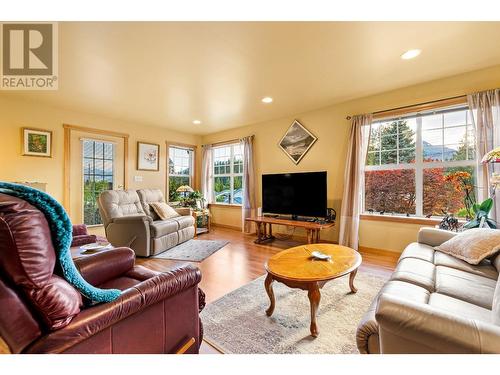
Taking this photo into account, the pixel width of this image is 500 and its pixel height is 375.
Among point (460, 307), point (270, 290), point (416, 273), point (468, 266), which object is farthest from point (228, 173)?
point (460, 307)

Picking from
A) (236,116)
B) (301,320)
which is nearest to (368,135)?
(236,116)

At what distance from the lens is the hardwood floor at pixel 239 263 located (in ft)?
7.93

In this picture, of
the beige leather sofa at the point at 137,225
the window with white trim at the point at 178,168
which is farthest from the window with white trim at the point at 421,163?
the window with white trim at the point at 178,168

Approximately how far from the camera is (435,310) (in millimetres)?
894

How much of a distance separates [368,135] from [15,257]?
149 inches

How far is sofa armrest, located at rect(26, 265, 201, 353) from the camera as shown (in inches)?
30.3

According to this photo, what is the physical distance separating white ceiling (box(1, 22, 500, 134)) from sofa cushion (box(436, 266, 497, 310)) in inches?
75.9

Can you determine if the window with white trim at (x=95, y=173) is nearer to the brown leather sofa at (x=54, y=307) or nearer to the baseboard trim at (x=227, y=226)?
the baseboard trim at (x=227, y=226)

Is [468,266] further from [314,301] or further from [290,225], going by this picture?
[290,225]

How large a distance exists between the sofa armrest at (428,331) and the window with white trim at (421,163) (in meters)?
2.33

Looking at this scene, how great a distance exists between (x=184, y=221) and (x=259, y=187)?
1664mm

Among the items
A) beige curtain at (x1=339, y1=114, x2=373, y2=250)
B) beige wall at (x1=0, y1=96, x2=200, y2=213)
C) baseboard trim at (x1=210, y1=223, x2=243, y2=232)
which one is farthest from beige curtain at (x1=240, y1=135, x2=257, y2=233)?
beige wall at (x1=0, y1=96, x2=200, y2=213)

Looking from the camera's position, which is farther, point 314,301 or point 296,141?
point 296,141

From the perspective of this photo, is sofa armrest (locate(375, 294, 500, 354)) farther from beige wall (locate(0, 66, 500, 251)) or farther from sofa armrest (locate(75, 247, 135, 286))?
beige wall (locate(0, 66, 500, 251))
